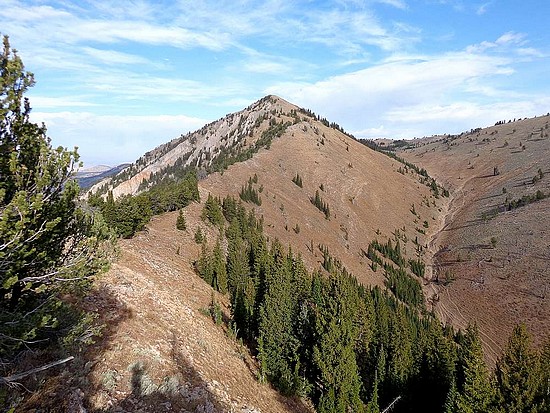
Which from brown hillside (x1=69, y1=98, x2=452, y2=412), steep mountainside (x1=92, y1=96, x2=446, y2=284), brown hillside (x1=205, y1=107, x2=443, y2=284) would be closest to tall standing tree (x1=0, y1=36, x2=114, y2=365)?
brown hillside (x1=69, y1=98, x2=452, y2=412)

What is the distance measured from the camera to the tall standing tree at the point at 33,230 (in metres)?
9.53

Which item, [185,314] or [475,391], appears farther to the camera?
[185,314]

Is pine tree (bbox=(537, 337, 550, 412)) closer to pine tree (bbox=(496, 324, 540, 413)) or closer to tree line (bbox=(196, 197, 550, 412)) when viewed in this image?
tree line (bbox=(196, 197, 550, 412))

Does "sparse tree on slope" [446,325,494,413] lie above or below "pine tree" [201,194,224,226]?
below

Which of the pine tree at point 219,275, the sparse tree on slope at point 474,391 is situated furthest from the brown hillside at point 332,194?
the sparse tree on slope at point 474,391

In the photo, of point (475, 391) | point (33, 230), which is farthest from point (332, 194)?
point (33, 230)

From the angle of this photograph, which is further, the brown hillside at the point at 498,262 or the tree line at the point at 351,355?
the brown hillside at the point at 498,262

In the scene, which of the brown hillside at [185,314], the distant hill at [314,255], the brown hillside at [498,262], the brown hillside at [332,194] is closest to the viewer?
the brown hillside at [185,314]

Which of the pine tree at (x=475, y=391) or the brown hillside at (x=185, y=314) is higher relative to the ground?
the brown hillside at (x=185, y=314)

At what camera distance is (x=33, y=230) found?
10.1 meters

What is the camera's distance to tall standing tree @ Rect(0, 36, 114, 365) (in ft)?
31.3

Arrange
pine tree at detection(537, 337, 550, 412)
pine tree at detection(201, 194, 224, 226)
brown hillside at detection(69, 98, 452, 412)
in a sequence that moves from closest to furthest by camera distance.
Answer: brown hillside at detection(69, 98, 452, 412), pine tree at detection(537, 337, 550, 412), pine tree at detection(201, 194, 224, 226)

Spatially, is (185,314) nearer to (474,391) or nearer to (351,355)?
(351,355)

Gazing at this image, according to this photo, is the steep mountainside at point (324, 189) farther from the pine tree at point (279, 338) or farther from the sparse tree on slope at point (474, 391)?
the sparse tree on slope at point (474, 391)
